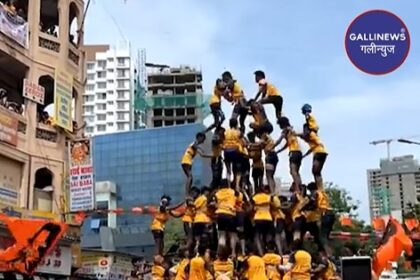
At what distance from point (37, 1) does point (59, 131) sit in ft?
15.9

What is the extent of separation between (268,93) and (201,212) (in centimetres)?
325

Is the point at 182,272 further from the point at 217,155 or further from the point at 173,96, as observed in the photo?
the point at 173,96

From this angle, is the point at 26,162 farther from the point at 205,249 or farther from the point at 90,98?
the point at 90,98

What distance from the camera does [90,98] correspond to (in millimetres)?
132750

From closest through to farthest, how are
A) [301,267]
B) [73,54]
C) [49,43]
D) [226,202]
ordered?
[301,267]
[226,202]
[49,43]
[73,54]

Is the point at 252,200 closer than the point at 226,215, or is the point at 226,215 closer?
the point at 226,215

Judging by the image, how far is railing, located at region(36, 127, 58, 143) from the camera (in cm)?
2643

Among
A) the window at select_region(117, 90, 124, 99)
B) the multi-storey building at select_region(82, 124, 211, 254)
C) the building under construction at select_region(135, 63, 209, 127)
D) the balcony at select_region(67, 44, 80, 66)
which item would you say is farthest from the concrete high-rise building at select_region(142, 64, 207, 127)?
the balcony at select_region(67, 44, 80, 66)

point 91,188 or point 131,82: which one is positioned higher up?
point 131,82

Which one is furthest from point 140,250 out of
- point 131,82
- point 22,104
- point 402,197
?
point 131,82

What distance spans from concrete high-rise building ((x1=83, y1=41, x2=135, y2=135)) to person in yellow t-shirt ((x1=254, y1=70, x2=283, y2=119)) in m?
111

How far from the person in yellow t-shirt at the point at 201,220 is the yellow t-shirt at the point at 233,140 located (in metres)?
1.28

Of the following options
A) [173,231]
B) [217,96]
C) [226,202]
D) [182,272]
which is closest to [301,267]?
[226,202]

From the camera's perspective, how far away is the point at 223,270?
15.8m
